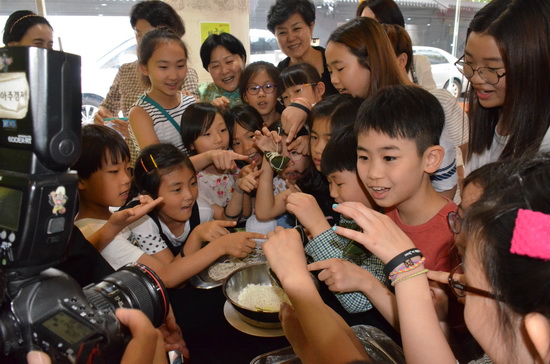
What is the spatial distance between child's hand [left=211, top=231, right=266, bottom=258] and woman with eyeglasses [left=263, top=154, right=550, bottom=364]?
416 millimetres

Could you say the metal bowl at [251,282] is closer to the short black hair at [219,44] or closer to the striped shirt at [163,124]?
the striped shirt at [163,124]

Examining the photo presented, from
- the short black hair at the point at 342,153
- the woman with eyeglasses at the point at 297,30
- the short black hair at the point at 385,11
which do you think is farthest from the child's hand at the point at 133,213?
the short black hair at the point at 385,11

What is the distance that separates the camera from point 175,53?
219cm

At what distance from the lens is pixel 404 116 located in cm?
126

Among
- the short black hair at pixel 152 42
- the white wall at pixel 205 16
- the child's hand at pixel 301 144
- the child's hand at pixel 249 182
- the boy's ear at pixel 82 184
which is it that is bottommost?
the child's hand at pixel 249 182

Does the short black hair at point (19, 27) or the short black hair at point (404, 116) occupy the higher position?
the short black hair at point (19, 27)

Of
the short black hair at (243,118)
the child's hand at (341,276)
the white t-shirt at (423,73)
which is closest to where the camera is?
the child's hand at (341,276)

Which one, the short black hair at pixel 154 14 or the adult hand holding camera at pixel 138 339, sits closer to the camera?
the adult hand holding camera at pixel 138 339

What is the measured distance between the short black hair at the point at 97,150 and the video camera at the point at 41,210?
918mm

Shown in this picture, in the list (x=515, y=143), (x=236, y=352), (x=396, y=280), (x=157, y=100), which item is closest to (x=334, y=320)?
(x=396, y=280)

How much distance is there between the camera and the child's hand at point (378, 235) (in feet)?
2.88

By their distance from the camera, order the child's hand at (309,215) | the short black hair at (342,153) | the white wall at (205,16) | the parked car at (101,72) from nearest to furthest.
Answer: the child's hand at (309,215)
the short black hair at (342,153)
the white wall at (205,16)
the parked car at (101,72)

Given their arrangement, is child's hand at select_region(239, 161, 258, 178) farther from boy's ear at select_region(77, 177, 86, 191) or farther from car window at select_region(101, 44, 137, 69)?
car window at select_region(101, 44, 137, 69)

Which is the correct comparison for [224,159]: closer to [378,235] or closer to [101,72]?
[378,235]
